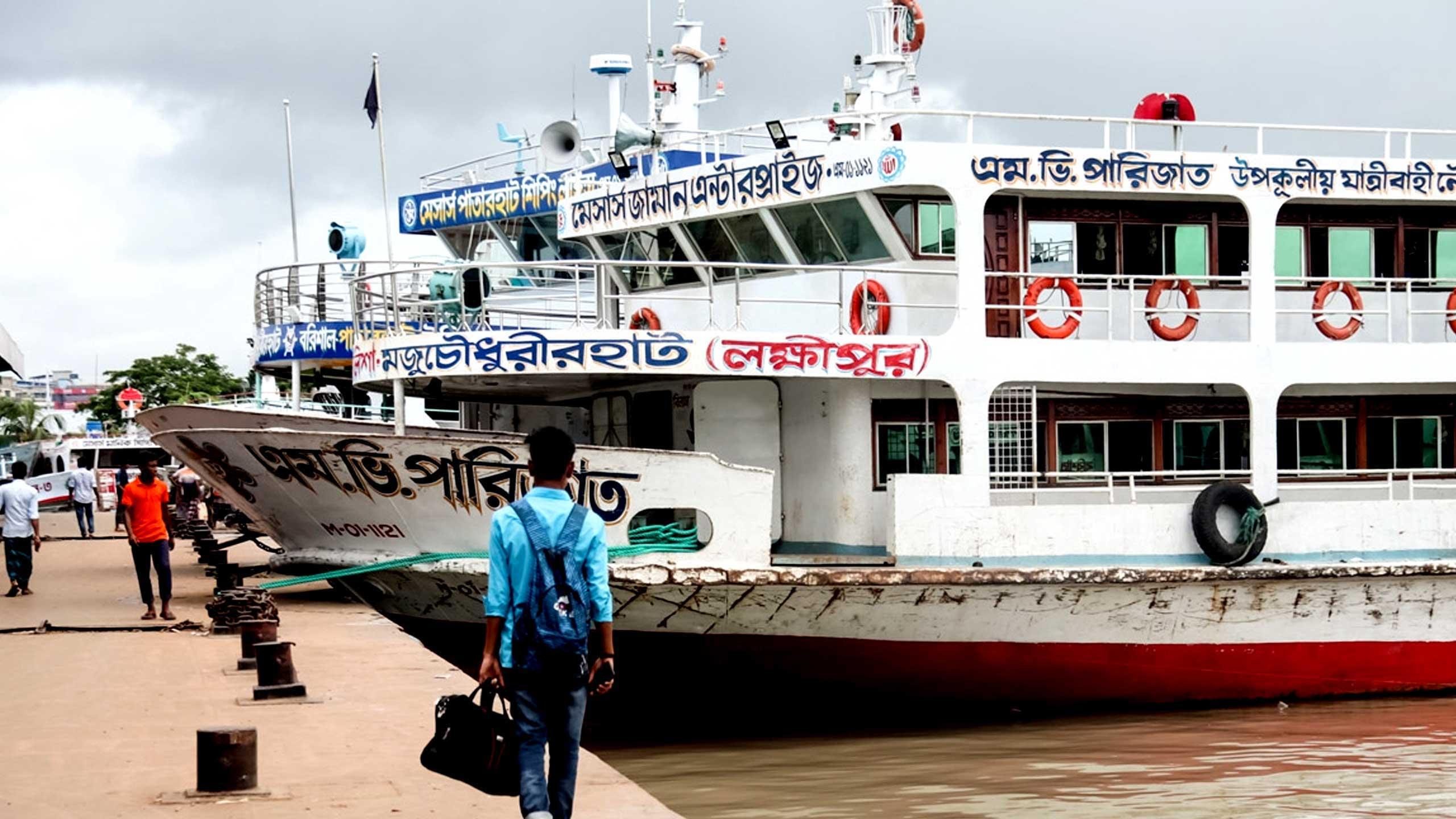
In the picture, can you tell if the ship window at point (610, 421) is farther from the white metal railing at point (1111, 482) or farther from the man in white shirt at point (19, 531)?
the man in white shirt at point (19, 531)

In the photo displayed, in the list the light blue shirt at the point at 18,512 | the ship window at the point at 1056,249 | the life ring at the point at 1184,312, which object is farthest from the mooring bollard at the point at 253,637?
the life ring at the point at 1184,312

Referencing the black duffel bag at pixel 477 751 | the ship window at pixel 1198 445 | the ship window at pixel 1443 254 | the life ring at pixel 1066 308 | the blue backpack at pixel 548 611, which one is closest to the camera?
the blue backpack at pixel 548 611

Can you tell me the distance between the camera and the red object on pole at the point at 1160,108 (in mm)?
15547

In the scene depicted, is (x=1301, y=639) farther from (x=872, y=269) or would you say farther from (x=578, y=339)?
(x=578, y=339)

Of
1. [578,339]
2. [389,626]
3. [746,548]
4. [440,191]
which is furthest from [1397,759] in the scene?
[440,191]

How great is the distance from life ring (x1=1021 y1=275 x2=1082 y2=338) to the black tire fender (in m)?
1.77

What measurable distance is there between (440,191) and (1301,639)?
25.3 metres

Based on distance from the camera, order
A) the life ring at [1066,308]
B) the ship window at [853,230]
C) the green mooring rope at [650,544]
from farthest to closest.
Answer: the ship window at [853,230] < the life ring at [1066,308] < the green mooring rope at [650,544]

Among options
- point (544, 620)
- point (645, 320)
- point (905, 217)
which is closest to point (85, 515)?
point (645, 320)

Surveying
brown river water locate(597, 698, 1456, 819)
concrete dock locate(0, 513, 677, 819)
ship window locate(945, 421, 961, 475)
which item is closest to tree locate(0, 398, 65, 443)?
concrete dock locate(0, 513, 677, 819)

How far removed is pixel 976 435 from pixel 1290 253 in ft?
13.0

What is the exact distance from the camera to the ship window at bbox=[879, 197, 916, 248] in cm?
1427

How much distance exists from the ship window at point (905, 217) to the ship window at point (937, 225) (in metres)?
0.08

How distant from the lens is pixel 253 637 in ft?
38.9
